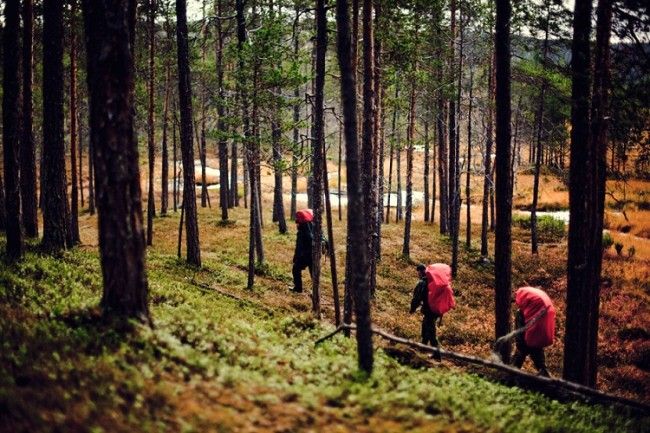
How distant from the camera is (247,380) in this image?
577cm

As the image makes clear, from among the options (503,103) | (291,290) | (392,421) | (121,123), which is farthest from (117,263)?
(291,290)

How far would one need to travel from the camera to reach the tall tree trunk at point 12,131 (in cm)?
1008

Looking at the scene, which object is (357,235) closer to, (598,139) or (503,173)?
(503,173)

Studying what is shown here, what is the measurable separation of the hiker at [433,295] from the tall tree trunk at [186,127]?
8.08m

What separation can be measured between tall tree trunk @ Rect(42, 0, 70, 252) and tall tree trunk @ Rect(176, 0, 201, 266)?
3522 mm

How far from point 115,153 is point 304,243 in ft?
28.0

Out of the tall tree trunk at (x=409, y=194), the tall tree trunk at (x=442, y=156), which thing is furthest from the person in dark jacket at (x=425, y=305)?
the tall tree trunk at (x=442, y=156)

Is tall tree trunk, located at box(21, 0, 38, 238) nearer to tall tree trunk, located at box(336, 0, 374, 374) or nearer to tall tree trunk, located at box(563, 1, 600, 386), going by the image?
tall tree trunk, located at box(336, 0, 374, 374)

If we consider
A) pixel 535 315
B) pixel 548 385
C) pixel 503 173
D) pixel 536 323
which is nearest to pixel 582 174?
pixel 503 173

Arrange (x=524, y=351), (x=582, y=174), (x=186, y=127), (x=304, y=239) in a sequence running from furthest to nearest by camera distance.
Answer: (x=186, y=127), (x=304, y=239), (x=524, y=351), (x=582, y=174)

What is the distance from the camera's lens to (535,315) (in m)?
8.79

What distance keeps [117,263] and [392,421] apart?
13.3 feet

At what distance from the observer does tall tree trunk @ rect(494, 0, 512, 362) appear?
8.93 meters

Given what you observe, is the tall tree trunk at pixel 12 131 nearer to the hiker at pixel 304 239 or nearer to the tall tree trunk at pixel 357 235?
the hiker at pixel 304 239
